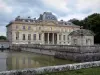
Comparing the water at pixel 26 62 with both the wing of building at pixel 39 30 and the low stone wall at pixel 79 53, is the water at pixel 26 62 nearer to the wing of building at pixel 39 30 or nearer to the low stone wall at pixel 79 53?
the low stone wall at pixel 79 53

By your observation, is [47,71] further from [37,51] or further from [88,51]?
[37,51]

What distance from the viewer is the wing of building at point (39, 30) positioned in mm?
56369

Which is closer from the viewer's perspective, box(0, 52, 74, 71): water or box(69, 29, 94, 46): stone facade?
box(0, 52, 74, 71): water

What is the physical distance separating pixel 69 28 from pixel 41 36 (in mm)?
11066

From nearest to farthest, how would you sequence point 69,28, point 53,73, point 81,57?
point 53,73, point 81,57, point 69,28

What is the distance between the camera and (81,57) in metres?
19.9

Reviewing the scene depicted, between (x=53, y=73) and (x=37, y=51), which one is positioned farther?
(x=37, y=51)

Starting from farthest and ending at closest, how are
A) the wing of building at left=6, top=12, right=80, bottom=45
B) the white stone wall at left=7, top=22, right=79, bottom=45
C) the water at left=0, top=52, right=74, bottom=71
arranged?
the wing of building at left=6, top=12, right=80, bottom=45 → the white stone wall at left=7, top=22, right=79, bottom=45 → the water at left=0, top=52, right=74, bottom=71

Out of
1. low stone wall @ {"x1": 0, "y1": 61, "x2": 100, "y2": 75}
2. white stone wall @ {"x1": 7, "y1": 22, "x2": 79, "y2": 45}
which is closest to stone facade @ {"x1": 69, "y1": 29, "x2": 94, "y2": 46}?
low stone wall @ {"x1": 0, "y1": 61, "x2": 100, "y2": 75}

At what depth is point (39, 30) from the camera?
5997 centimetres

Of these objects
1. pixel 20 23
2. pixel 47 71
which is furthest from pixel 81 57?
pixel 20 23

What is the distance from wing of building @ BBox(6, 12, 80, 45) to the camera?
5637 centimetres

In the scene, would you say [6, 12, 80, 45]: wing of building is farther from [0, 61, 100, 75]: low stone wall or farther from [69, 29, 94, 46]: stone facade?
[0, 61, 100, 75]: low stone wall

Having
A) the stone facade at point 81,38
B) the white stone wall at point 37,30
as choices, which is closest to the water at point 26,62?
the stone facade at point 81,38
